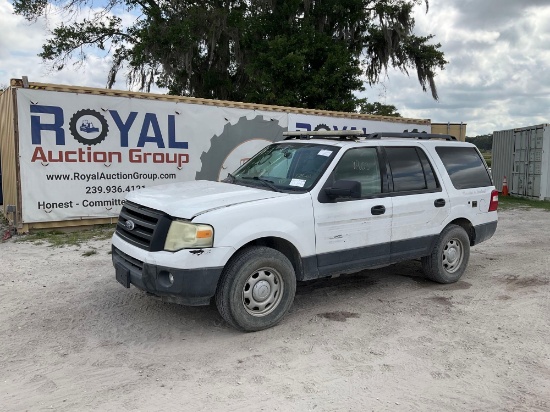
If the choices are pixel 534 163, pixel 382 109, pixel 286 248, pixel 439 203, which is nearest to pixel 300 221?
pixel 286 248

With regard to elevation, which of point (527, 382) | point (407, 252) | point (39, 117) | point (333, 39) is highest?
point (333, 39)

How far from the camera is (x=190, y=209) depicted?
410 cm

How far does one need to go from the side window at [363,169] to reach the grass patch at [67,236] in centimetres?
545

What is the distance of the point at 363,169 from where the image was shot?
5.23 meters

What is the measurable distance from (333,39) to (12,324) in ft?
56.9

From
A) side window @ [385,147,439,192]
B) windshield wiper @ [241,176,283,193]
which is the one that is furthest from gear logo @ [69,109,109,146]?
side window @ [385,147,439,192]

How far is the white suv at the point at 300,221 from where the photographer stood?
411 cm

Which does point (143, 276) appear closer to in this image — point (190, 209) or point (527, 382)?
point (190, 209)

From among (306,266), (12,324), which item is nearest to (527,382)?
(306,266)

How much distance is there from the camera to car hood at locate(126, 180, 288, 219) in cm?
414

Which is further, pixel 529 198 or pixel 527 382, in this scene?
pixel 529 198

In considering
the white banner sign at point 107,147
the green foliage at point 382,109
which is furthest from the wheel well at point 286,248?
the green foliage at point 382,109

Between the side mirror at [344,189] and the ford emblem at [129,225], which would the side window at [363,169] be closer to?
the side mirror at [344,189]

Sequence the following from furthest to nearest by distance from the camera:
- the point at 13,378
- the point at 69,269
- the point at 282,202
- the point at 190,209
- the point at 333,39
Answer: the point at 333,39, the point at 69,269, the point at 282,202, the point at 190,209, the point at 13,378
